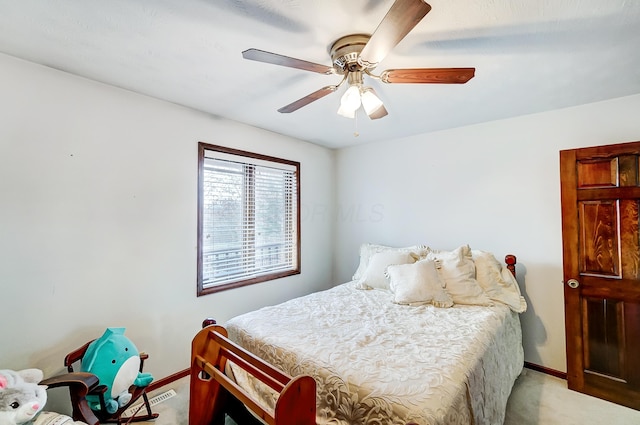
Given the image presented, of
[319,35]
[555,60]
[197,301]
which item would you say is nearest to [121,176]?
[197,301]

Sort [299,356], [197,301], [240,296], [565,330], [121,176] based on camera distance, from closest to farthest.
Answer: [299,356]
[121,176]
[565,330]
[197,301]
[240,296]

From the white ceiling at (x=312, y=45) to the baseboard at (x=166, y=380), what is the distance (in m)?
2.34

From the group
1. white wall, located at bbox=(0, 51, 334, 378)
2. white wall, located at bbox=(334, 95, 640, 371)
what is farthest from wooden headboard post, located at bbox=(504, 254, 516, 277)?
white wall, located at bbox=(0, 51, 334, 378)

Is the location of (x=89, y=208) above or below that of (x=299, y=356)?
above

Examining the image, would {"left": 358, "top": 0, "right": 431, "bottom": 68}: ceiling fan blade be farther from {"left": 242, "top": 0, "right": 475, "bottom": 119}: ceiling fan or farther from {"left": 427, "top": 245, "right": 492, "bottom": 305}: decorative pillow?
{"left": 427, "top": 245, "right": 492, "bottom": 305}: decorative pillow

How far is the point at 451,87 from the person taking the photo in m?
2.11

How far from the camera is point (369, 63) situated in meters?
1.43

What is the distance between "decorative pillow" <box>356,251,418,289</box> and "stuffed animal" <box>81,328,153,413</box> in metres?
1.92

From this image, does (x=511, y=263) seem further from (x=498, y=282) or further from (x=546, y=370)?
(x=546, y=370)

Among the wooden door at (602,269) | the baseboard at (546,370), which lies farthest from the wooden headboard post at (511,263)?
the baseboard at (546,370)

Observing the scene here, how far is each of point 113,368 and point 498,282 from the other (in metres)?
2.95

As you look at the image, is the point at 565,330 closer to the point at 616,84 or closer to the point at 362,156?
the point at 616,84

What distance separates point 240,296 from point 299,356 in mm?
1603

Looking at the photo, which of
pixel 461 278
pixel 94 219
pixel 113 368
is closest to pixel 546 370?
pixel 461 278
